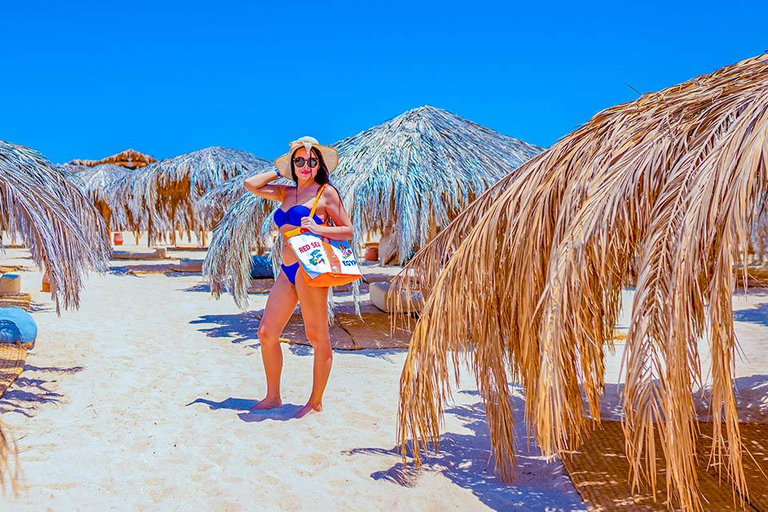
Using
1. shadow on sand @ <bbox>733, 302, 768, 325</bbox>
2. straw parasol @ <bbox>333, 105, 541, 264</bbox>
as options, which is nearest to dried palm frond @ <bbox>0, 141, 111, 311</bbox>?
straw parasol @ <bbox>333, 105, 541, 264</bbox>

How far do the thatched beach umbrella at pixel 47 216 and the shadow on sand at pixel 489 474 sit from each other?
206cm

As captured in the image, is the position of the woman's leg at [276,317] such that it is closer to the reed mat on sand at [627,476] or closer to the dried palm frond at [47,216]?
the dried palm frond at [47,216]

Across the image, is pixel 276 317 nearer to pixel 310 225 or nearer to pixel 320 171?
pixel 310 225

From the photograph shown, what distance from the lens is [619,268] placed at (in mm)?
2355

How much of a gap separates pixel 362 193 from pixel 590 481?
3.68m

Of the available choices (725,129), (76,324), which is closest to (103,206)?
(76,324)

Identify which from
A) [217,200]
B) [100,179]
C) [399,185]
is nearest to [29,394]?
[399,185]

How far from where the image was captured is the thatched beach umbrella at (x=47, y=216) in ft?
12.1

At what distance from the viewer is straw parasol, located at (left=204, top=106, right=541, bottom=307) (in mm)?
5859

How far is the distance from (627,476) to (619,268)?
3.29ft

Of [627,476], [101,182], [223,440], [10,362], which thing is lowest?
[627,476]

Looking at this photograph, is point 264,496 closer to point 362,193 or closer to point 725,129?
point 725,129

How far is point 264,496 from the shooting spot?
2578mm

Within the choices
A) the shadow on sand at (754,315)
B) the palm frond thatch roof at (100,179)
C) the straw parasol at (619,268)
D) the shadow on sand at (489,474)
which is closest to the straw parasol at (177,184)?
the palm frond thatch roof at (100,179)
